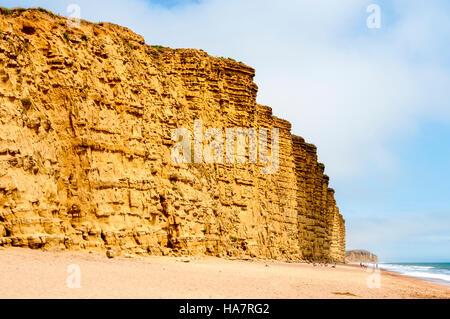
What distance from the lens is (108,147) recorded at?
19719mm

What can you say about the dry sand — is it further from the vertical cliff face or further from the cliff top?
the cliff top

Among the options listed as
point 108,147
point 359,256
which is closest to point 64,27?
point 108,147

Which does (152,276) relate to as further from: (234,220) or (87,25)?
(234,220)

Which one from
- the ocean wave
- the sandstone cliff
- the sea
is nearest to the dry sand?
the sea

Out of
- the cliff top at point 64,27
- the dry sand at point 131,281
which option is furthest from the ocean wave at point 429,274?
the cliff top at point 64,27

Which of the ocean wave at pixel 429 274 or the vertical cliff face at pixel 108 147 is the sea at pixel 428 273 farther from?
the vertical cliff face at pixel 108 147

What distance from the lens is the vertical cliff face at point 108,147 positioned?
16.4m

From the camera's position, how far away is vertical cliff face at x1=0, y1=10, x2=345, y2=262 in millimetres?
16438

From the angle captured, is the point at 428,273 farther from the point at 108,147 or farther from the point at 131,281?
the point at 131,281

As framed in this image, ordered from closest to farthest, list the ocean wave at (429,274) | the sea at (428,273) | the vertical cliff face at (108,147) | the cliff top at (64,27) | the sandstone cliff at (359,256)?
the vertical cliff face at (108,147) → the cliff top at (64,27) → the sea at (428,273) → the ocean wave at (429,274) → the sandstone cliff at (359,256)

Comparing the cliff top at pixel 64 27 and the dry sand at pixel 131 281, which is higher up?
the cliff top at pixel 64 27

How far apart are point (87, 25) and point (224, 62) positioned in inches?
479

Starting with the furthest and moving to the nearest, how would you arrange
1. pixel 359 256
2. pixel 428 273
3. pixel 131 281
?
pixel 359 256, pixel 428 273, pixel 131 281

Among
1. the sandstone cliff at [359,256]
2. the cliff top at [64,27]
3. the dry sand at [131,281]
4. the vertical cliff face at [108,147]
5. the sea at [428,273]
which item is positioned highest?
the cliff top at [64,27]
